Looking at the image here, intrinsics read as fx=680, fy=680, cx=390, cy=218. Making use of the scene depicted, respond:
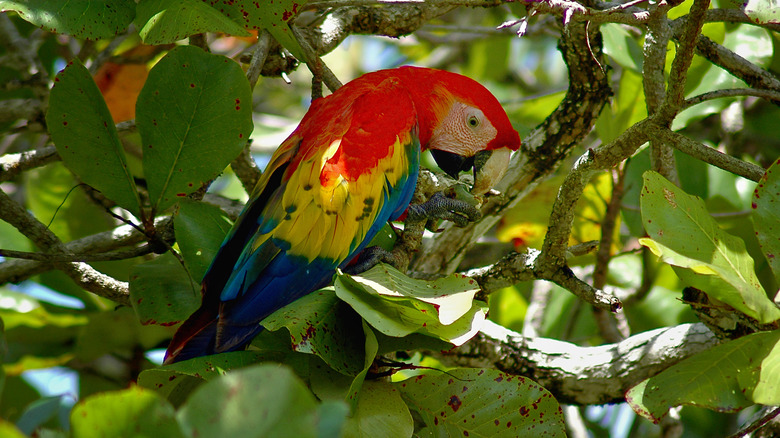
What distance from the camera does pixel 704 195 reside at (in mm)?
1866

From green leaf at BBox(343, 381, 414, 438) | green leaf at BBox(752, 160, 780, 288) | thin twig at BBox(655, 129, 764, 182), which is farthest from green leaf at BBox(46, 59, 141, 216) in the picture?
green leaf at BBox(752, 160, 780, 288)

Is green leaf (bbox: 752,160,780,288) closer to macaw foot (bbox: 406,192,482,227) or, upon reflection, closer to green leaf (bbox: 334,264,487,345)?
green leaf (bbox: 334,264,487,345)

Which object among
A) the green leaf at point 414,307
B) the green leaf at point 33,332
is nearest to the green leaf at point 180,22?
the green leaf at point 414,307

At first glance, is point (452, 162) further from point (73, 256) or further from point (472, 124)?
point (73, 256)

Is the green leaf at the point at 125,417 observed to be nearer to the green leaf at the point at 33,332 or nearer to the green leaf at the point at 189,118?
the green leaf at the point at 189,118

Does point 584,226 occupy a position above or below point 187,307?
below

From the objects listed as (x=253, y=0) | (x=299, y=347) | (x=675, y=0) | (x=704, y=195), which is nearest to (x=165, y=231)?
(x=253, y=0)

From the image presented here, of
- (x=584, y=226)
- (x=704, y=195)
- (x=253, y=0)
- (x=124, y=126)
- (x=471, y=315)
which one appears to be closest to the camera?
(x=471, y=315)

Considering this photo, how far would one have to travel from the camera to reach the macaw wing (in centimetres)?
126

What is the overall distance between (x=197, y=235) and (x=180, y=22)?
1.28ft

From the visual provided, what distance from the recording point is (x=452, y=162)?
5.81 ft

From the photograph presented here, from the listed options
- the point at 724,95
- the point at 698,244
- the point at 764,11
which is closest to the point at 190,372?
the point at 698,244

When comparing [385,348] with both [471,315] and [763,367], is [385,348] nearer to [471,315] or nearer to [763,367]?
[471,315]

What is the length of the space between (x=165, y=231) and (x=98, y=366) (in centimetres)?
65
